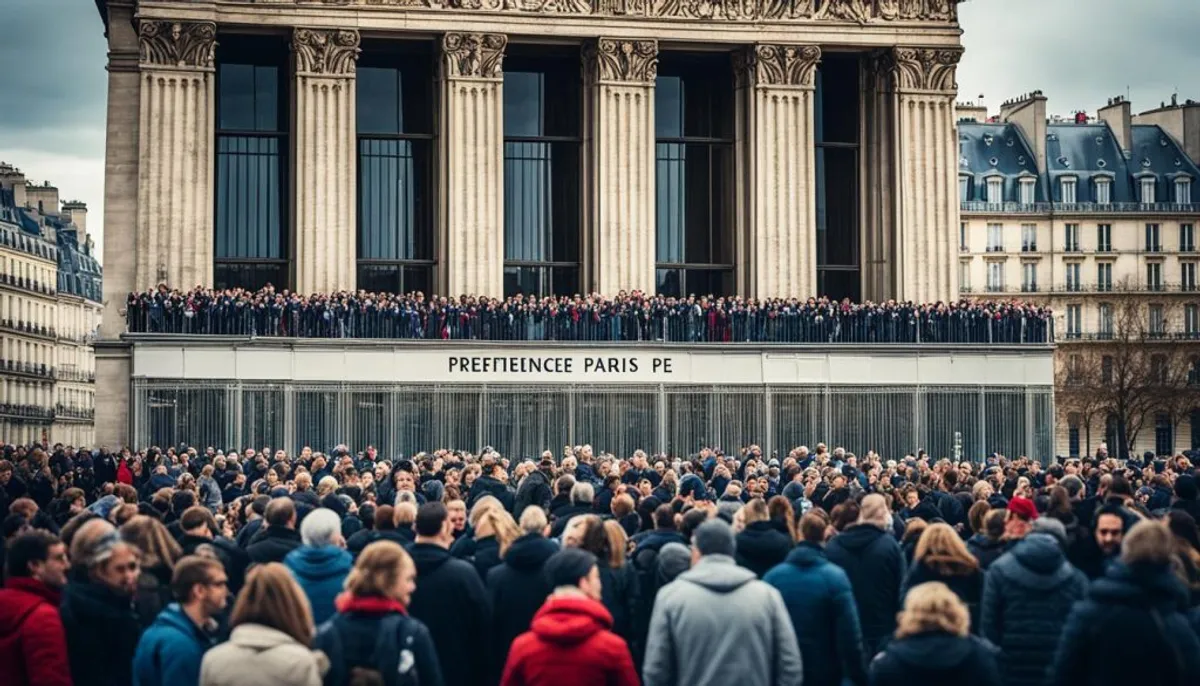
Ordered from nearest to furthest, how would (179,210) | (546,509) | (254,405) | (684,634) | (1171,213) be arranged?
Answer: 1. (684,634)
2. (546,509)
3. (254,405)
4. (179,210)
5. (1171,213)

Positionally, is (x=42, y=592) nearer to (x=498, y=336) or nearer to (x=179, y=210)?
(x=498, y=336)

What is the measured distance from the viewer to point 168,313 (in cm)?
4428

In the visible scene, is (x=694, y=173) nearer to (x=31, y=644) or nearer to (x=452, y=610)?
(x=452, y=610)

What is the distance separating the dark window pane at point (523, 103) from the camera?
54.3 m

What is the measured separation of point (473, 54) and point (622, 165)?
518cm

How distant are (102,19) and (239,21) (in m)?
6.95

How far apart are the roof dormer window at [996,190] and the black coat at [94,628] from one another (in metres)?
80.8

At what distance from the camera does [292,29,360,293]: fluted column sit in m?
49.2

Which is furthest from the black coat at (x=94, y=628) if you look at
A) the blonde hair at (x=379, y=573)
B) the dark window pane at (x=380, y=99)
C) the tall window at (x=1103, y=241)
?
the tall window at (x=1103, y=241)

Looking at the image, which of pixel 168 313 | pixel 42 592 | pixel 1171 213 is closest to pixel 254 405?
pixel 168 313

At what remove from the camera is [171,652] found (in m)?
9.02

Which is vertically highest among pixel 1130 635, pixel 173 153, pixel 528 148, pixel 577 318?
pixel 528 148

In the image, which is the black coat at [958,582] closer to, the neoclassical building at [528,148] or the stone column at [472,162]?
the neoclassical building at [528,148]

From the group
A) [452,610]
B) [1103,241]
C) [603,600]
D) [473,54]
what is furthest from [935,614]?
[1103,241]
